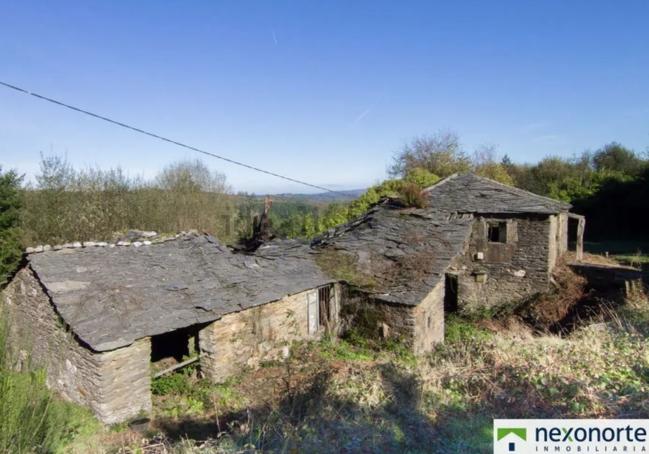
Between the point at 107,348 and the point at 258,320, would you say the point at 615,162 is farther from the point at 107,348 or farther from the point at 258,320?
the point at 107,348

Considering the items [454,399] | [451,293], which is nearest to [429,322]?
[451,293]

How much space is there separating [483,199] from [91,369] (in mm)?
15313

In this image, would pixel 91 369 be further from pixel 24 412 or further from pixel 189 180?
pixel 189 180

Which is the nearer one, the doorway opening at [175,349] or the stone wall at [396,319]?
the doorway opening at [175,349]

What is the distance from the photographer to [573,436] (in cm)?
436

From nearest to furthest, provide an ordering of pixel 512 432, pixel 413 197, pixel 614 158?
1. pixel 512 432
2. pixel 413 197
3. pixel 614 158

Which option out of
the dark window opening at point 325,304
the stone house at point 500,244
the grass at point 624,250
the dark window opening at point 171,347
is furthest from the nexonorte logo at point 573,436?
the grass at point 624,250

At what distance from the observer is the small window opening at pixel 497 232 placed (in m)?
16.4

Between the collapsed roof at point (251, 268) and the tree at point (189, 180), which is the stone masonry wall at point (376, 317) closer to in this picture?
the collapsed roof at point (251, 268)

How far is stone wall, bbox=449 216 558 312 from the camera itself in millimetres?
15906

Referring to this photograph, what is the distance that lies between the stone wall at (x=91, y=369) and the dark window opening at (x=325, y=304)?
6.09 metres

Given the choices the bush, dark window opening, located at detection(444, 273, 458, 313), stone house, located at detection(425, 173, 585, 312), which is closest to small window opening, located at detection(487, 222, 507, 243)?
stone house, located at detection(425, 173, 585, 312)

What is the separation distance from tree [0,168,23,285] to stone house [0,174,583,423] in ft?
10.4

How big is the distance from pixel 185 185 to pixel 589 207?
29.7 m
